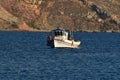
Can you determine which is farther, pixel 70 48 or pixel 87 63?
pixel 70 48

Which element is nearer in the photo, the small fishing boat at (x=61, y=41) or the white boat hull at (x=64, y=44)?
the small fishing boat at (x=61, y=41)

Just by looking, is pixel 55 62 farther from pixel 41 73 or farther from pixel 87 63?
pixel 41 73

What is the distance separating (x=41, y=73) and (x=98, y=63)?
68.9ft

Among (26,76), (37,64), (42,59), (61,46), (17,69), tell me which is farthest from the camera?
(61,46)

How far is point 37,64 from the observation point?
105938mm

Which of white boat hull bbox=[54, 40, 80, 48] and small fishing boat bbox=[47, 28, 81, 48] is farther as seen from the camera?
white boat hull bbox=[54, 40, 80, 48]

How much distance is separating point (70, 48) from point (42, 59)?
45.0 meters

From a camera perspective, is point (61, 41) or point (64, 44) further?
point (64, 44)

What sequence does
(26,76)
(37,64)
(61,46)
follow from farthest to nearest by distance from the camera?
(61,46) → (37,64) → (26,76)

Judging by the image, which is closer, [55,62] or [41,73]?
[41,73]

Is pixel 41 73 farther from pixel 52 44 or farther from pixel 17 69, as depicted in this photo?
pixel 52 44

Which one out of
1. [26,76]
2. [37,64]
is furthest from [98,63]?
[26,76]

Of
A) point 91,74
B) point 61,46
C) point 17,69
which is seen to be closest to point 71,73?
point 91,74

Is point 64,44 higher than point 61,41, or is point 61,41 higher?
point 61,41
